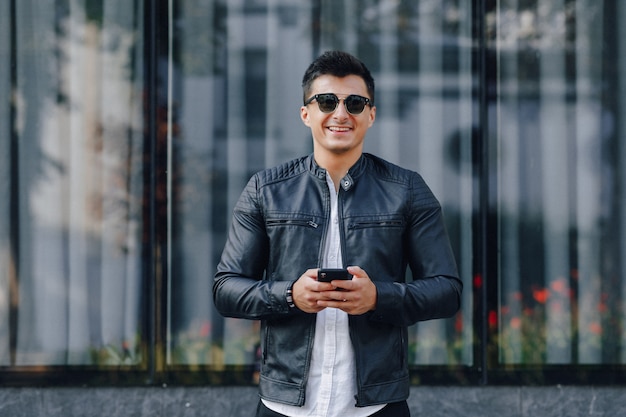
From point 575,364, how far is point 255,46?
3.30 meters

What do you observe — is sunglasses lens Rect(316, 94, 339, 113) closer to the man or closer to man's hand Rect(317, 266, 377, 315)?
the man

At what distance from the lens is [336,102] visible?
9.05 ft

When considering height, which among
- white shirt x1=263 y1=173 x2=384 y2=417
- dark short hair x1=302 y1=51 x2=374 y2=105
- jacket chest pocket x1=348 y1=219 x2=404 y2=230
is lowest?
white shirt x1=263 y1=173 x2=384 y2=417

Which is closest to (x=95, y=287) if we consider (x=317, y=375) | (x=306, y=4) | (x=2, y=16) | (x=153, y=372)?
(x=153, y=372)

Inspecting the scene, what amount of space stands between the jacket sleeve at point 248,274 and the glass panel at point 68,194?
2.91 m

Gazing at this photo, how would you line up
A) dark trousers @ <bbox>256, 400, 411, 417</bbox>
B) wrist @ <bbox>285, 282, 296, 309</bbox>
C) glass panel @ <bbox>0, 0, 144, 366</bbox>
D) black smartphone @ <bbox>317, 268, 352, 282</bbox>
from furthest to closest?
glass panel @ <bbox>0, 0, 144, 366</bbox>, dark trousers @ <bbox>256, 400, 411, 417</bbox>, wrist @ <bbox>285, 282, 296, 309</bbox>, black smartphone @ <bbox>317, 268, 352, 282</bbox>

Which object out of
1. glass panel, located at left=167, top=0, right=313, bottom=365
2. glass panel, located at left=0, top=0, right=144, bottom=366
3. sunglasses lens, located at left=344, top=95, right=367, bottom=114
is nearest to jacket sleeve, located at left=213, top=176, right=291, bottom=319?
sunglasses lens, located at left=344, top=95, right=367, bottom=114

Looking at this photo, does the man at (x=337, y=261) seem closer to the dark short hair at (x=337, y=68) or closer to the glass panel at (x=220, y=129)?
the dark short hair at (x=337, y=68)

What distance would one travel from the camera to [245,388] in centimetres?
545

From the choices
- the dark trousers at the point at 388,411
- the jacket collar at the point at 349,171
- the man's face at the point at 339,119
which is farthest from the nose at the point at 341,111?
the dark trousers at the point at 388,411

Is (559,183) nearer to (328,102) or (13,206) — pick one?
→ (328,102)

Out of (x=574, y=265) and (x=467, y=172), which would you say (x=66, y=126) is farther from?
(x=574, y=265)

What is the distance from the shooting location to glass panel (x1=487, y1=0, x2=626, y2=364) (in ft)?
18.4

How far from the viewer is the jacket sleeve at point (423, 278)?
260 centimetres
